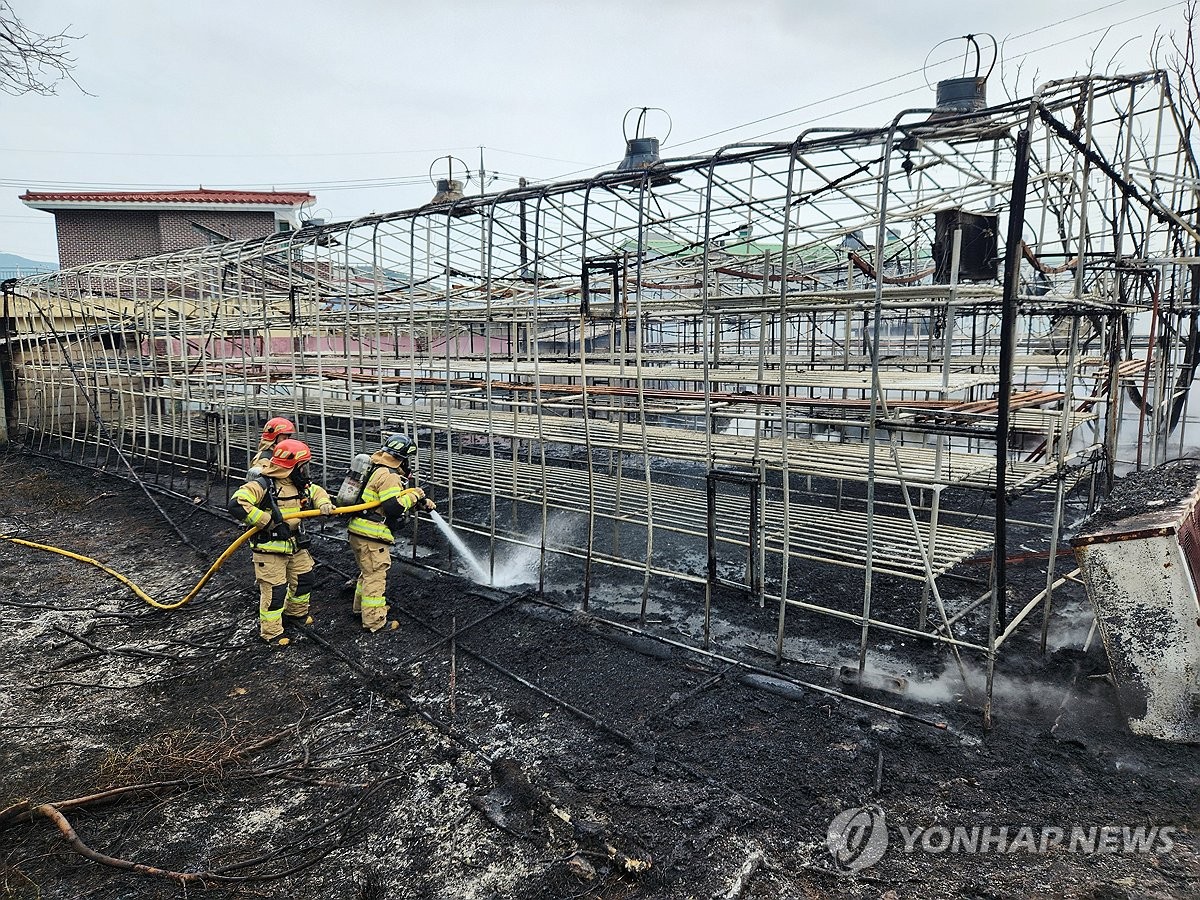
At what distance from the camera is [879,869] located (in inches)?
137

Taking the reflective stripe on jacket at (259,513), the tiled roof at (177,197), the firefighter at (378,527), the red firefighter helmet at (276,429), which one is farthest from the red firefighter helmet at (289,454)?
the tiled roof at (177,197)

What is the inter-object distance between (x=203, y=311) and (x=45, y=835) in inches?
343

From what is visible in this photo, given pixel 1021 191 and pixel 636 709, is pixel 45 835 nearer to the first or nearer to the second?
pixel 636 709

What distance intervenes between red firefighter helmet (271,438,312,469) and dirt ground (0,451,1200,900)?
1532 millimetres

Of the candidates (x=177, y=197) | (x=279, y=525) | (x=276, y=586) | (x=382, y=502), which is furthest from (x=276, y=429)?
(x=177, y=197)

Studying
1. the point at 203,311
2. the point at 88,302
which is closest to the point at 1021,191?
the point at 203,311

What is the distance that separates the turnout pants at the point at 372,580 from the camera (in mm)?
6520

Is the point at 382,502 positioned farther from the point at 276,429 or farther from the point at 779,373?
the point at 779,373

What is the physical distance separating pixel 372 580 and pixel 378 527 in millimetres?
481

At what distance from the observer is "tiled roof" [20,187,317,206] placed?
A: 74.8 ft

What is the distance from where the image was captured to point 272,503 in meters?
6.42

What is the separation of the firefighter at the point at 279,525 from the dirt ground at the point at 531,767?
325mm

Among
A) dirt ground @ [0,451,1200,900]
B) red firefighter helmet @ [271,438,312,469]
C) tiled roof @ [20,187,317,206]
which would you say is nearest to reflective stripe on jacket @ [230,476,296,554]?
red firefighter helmet @ [271,438,312,469]

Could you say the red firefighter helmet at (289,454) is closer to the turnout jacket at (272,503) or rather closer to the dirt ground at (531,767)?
the turnout jacket at (272,503)
